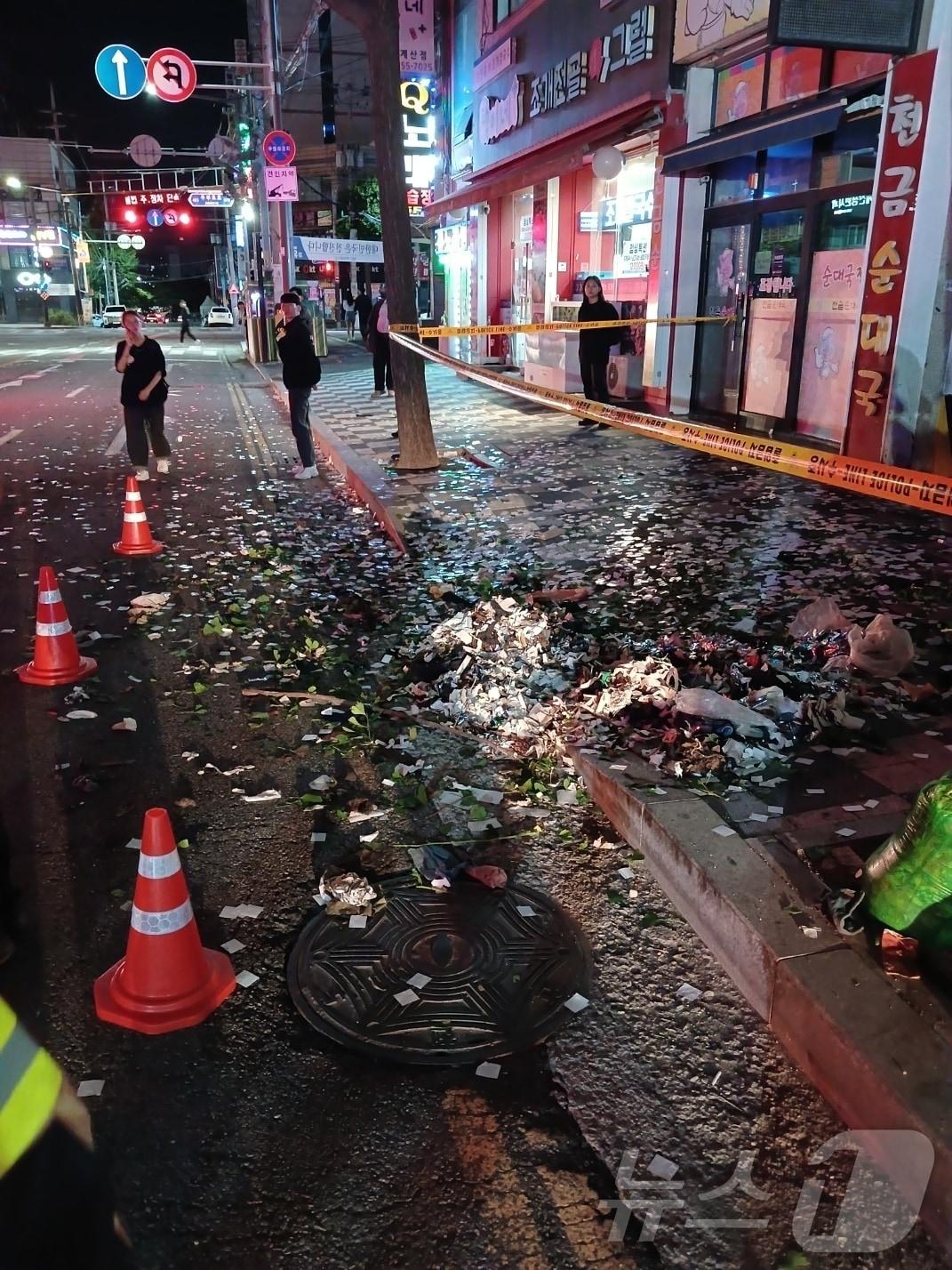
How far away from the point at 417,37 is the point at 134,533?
21.6 meters

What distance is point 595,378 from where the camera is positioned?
15172 millimetres

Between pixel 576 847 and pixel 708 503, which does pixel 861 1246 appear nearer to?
pixel 576 847

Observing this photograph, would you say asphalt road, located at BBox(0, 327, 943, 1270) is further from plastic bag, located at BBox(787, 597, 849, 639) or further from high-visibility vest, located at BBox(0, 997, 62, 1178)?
plastic bag, located at BBox(787, 597, 849, 639)

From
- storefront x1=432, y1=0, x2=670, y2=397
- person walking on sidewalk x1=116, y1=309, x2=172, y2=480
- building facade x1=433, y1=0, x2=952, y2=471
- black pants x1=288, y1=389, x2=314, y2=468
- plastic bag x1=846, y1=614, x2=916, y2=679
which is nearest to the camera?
plastic bag x1=846, y1=614, x2=916, y2=679

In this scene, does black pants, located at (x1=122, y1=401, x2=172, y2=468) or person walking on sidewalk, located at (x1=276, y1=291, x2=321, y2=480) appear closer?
person walking on sidewalk, located at (x1=276, y1=291, x2=321, y2=480)

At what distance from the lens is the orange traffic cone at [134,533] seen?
8445mm

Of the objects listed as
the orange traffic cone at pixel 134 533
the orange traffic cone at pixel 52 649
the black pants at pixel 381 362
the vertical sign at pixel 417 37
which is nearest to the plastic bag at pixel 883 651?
the orange traffic cone at pixel 52 649

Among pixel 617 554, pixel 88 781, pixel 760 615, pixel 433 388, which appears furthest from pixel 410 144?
pixel 88 781

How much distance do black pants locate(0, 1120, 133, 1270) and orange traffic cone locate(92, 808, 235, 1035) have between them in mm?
479

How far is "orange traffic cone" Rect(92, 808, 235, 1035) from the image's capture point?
2924 millimetres

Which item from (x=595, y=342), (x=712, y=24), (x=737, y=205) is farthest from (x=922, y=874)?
(x=712, y=24)

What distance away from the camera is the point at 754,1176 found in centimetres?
244

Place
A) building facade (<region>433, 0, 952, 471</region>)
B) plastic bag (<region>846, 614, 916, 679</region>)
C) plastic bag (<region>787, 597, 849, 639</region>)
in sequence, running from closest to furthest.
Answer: plastic bag (<region>846, 614, 916, 679</region>)
plastic bag (<region>787, 597, 849, 639</region>)
building facade (<region>433, 0, 952, 471</region>)

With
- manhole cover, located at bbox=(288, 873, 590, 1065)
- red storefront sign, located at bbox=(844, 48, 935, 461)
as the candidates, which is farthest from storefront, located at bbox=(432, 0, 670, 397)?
manhole cover, located at bbox=(288, 873, 590, 1065)
